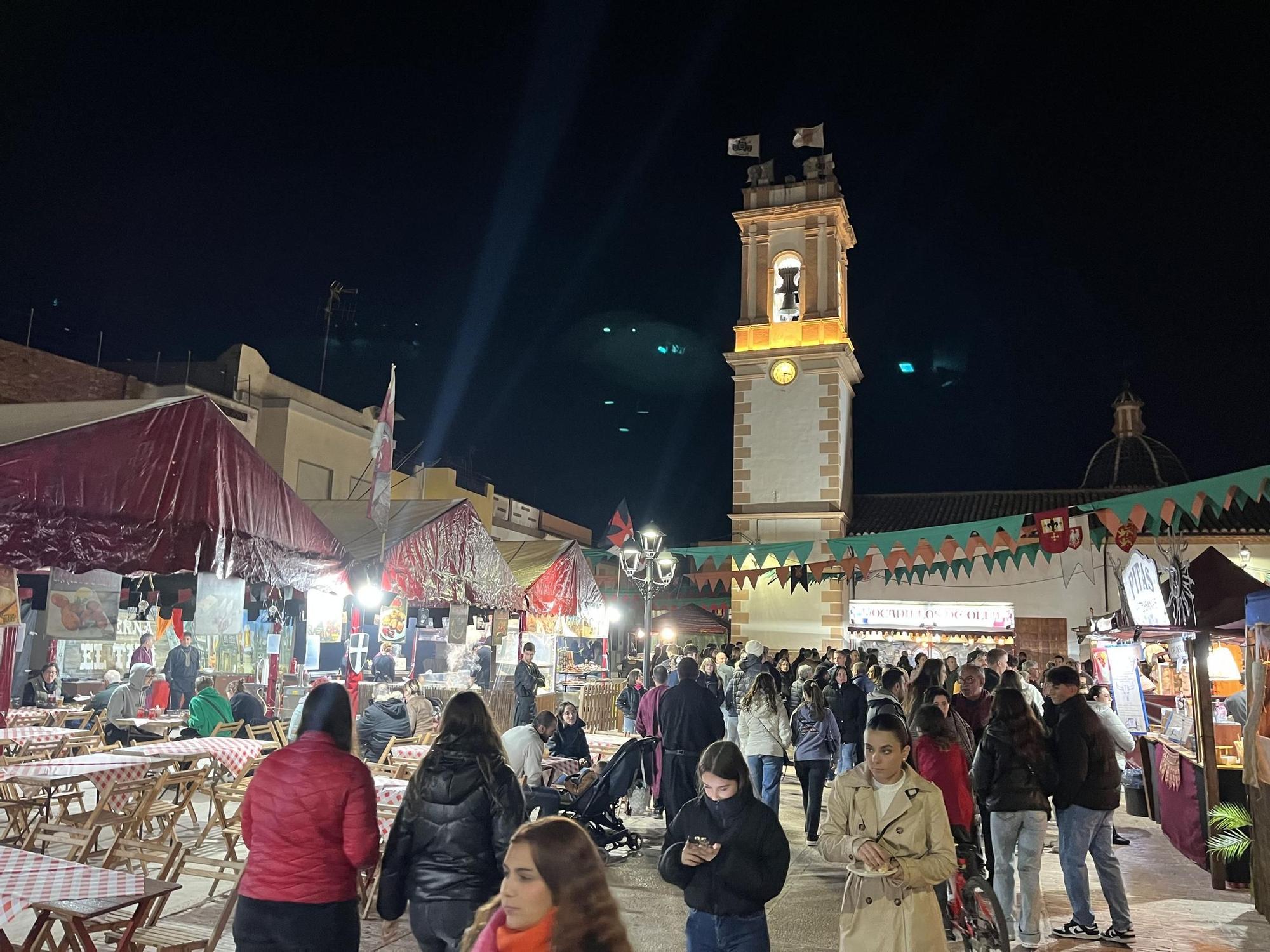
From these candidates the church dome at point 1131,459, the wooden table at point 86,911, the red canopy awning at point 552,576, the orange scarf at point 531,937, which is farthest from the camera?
the church dome at point 1131,459

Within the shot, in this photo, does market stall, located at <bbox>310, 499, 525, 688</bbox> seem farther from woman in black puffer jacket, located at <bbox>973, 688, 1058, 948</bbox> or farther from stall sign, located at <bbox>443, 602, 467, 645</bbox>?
woman in black puffer jacket, located at <bbox>973, 688, 1058, 948</bbox>

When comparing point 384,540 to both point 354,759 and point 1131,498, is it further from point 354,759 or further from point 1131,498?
point 1131,498

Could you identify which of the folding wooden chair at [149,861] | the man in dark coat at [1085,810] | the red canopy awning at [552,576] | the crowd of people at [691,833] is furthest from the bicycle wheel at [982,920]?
the red canopy awning at [552,576]

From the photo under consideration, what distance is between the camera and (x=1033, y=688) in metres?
10.3

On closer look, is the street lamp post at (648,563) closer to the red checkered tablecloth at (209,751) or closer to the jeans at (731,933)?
the red checkered tablecloth at (209,751)

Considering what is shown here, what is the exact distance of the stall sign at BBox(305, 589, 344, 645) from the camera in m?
11.2

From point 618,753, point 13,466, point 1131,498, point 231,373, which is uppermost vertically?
point 231,373

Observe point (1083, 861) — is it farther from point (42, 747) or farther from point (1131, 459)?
point (1131, 459)

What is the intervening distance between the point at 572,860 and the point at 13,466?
16.7 ft

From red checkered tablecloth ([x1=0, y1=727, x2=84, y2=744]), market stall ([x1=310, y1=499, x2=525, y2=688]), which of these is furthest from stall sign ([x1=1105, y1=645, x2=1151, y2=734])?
red checkered tablecloth ([x1=0, y1=727, x2=84, y2=744])

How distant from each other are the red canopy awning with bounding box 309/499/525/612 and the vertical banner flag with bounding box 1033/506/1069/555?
7.49 m

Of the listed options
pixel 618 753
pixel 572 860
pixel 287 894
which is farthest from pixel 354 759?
pixel 618 753

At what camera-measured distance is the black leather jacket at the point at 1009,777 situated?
5.66 m

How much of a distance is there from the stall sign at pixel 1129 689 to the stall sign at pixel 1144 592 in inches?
23.1
